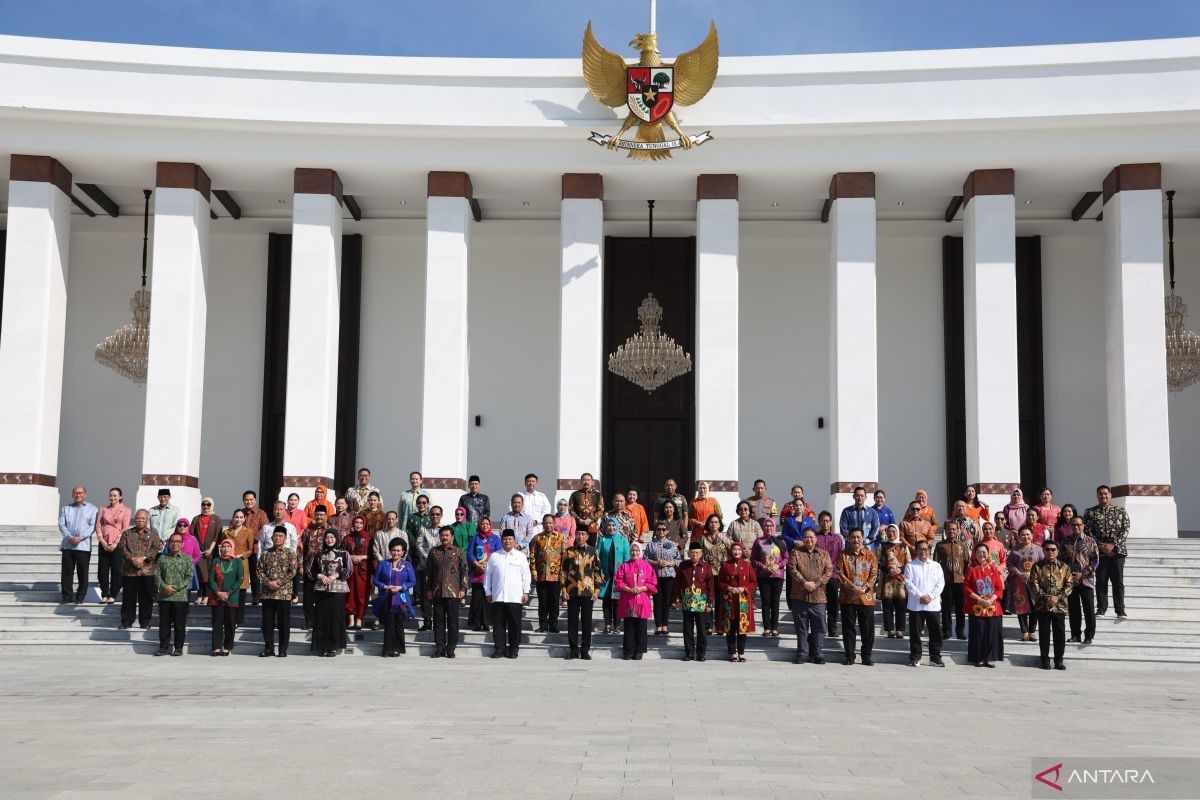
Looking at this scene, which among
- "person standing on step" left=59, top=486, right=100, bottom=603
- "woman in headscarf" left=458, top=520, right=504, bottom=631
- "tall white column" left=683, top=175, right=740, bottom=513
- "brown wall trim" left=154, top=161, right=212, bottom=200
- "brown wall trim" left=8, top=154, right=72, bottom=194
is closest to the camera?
"woman in headscarf" left=458, top=520, right=504, bottom=631

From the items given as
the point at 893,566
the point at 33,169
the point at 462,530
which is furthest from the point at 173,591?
the point at 33,169

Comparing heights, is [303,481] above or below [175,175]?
below

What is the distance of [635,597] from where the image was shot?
39.0ft

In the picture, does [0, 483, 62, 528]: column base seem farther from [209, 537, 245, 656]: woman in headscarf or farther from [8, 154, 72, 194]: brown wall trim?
[209, 537, 245, 656]: woman in headscarf

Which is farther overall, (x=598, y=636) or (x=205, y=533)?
(x=205, y=533)

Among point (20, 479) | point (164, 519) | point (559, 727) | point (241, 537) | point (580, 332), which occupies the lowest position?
point (559, 727)

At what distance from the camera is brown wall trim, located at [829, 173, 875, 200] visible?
17.7 meters

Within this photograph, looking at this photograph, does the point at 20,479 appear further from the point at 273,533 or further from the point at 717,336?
the point at 717,336

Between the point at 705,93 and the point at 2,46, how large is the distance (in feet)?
31.1

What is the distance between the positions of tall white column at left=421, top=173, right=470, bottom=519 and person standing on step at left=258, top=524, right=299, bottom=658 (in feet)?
16.6

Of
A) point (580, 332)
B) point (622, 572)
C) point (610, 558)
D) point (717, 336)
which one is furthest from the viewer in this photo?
point (580, 332)

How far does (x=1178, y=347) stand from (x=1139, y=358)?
4.89 feet

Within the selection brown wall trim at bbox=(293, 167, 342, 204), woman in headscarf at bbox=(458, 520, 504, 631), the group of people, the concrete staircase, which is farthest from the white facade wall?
woman in headscarf at bbox=(458, 520, 504, 631)

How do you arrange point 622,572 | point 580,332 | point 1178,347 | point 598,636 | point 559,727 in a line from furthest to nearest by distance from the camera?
point 1178,347 → point 580,332 → point 598,636 → point 622,572 → point 559,727
